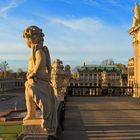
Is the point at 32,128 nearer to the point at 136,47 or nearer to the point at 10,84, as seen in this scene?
the point at 136,47

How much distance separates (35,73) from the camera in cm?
1050

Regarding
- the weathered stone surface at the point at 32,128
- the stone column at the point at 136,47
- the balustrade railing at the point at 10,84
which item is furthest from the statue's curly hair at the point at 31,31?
the balustrade railing at the point at 10,84

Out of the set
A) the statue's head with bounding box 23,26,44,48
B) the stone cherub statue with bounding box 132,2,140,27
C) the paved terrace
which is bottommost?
the paved terrace

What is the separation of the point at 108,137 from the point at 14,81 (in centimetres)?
12310

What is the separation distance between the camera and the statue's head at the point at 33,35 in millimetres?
10586

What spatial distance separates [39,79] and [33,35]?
1124 millimetres

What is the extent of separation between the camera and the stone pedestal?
10594 mm

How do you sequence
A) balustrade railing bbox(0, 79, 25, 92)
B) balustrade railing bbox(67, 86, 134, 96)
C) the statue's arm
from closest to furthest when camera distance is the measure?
the statue's arm < balustrade railing bbox(67, 86, 134, 96) < balustrade railing bbox(0, 79, 25, 92)

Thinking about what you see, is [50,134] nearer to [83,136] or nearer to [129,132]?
[83,136]

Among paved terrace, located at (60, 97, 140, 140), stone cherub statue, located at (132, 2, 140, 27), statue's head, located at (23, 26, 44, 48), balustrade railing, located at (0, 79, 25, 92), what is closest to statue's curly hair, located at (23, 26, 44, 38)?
statue's head, located at (23, 26, 44, 48)

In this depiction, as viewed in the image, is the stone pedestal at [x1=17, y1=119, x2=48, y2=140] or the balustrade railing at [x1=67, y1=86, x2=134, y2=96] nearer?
the stone pedestal at [x1=17, y1=119, x2=48, y2=140]

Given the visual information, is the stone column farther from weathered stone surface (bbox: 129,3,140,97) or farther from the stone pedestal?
the stone pedestal

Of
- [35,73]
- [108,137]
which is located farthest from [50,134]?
[108,137]

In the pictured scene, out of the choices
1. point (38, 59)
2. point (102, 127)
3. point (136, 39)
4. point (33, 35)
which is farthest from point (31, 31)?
A: point (136, 39)
